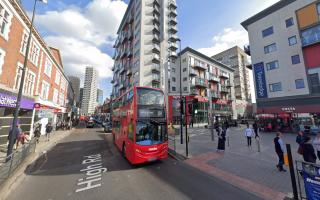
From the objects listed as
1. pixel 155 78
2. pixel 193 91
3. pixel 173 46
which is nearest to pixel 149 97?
pixel 155 78

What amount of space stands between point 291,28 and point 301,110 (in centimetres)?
1429

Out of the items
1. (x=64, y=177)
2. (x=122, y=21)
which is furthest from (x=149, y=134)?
(x=122, y=21)

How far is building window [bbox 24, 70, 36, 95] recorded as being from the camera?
54.1 feet

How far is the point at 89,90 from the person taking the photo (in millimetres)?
146250

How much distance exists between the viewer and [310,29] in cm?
2427

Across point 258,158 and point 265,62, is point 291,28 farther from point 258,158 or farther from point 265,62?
point 258,158

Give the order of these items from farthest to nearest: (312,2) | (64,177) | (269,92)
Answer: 1. (269,92)
2. (312,2)
3. (64,177)

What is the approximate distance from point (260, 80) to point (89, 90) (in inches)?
5732

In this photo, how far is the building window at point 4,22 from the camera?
11392 mm

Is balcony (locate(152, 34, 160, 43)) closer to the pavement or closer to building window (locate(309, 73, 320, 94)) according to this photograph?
building window (locate(309, 73, 320, 94))

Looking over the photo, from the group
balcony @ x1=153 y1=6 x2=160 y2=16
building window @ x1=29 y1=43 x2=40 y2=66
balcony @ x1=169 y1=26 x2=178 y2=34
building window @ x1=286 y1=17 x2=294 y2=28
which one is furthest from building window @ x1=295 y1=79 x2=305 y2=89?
building window @ x1=29 y1=43 x2=40 y2=66

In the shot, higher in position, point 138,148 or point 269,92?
point 269,92

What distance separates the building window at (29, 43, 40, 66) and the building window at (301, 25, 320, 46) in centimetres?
3866

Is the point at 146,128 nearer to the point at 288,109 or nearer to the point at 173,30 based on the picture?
the point at 288,109
